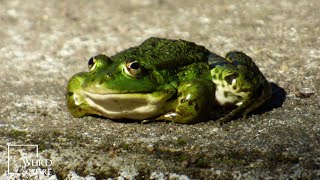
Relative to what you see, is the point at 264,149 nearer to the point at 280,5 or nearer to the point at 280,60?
the point at 280,60

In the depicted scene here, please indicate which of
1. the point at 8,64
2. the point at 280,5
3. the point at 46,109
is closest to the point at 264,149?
the point at 46,109

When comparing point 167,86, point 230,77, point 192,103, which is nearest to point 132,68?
point 167,86

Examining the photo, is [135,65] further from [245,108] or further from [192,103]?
[245,108]

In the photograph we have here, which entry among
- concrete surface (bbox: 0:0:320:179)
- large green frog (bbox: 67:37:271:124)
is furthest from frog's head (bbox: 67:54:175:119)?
concrete surface (bbox: 0:0:320:179)

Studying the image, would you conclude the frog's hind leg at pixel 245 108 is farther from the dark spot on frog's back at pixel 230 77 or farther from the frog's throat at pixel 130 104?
the frog's throat at pixel 130 104

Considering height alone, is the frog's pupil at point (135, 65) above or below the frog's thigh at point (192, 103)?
above

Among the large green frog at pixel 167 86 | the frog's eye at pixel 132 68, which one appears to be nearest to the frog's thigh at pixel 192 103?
the large green frog at pixel 167 86

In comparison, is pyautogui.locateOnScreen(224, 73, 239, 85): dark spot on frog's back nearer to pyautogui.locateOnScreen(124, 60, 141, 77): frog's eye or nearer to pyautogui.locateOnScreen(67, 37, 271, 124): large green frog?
pyautogui.locateOnScreen(67, 37, 271, 124): large green frog
